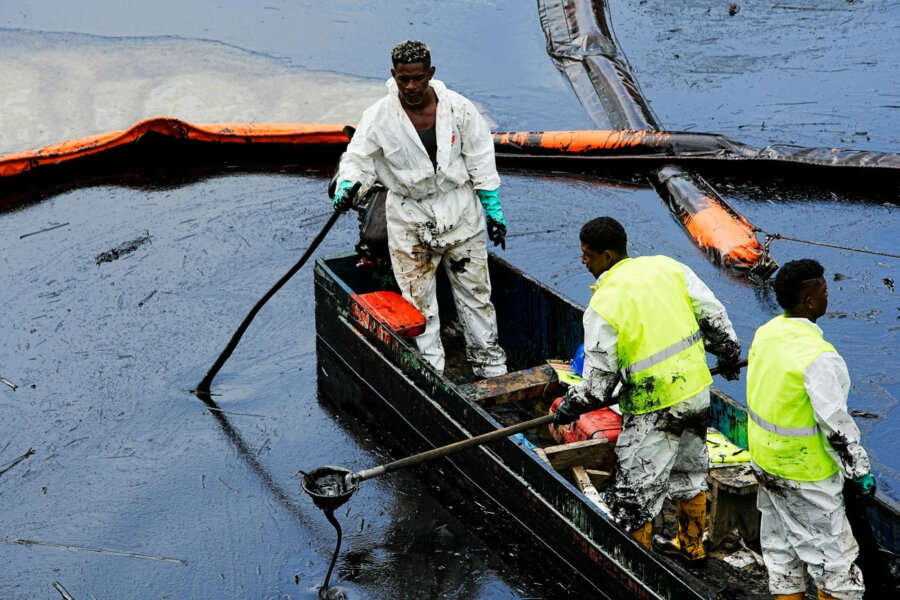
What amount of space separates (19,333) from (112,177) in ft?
10.5

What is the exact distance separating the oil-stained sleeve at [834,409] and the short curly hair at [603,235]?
104cm

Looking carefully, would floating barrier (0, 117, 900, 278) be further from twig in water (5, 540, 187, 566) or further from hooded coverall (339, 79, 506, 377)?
twig in water (5, 540, 187, 566)

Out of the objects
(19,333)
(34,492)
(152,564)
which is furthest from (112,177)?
(152,564)

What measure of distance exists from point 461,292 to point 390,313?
0.52m

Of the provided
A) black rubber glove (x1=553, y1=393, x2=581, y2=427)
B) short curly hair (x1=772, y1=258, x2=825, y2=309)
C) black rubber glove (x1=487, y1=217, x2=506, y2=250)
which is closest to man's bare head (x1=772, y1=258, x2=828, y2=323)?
short curly hair (x1=772, y1=258, x2=825, y2=309)

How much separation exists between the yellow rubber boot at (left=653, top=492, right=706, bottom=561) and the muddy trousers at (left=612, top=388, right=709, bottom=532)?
5 centimetres

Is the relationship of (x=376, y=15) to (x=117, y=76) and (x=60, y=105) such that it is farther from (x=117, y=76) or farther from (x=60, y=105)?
(x=60, y=105)

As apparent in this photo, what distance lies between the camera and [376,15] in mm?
14508

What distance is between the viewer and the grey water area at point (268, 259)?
18.8ft

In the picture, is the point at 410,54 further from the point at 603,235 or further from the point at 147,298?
the point at 147,298

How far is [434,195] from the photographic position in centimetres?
624

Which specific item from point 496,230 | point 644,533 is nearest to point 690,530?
point 644,533

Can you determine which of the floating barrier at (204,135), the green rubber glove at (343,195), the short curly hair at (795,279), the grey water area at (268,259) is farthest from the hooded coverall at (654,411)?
the floating barrier at (204,135)

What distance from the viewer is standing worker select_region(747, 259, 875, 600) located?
12.8 ft
